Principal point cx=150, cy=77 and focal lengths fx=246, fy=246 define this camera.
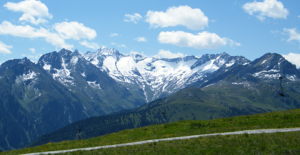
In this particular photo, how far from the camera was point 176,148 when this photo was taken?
26.9 m

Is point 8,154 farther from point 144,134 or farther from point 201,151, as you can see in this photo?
point 201,151

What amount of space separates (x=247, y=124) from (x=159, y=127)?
15146mm

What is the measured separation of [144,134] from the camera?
1658 inches

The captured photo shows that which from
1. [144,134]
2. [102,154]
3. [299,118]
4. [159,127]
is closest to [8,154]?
[102,154]

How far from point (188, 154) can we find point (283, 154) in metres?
8.20

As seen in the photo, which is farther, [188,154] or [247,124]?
[247,124]

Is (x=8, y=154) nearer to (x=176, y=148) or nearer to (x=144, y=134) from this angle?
(x=144, y=134)

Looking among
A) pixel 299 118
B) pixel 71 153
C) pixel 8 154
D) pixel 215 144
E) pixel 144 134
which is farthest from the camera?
pixel 144 134

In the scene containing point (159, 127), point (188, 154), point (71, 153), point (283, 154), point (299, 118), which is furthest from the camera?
point (159, 127)

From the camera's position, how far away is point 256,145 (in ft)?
80.5

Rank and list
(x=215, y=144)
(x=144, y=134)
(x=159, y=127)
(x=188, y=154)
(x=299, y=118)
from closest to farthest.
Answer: (x=188, y=154) < (x=215, y=144) < (x=299, y=118) < (x=144, y=134) < (x=159, y=127)

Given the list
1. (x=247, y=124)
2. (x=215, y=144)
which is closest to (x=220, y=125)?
(x=247, y=124)

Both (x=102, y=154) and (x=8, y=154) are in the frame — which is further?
(x=8, y=154)

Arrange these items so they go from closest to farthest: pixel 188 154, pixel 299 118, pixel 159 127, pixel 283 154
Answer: pixel 283 154
pixel 188 154
pixel 299 118
pixel 159 127
